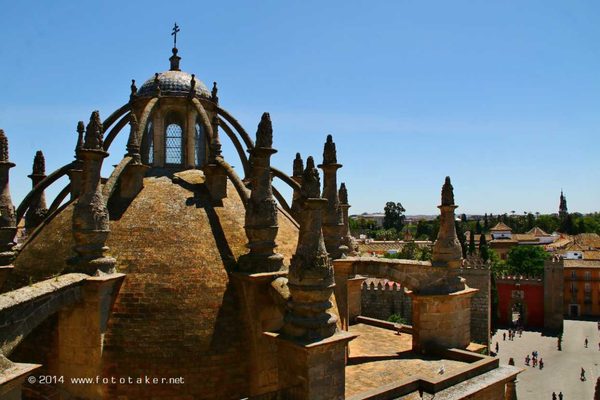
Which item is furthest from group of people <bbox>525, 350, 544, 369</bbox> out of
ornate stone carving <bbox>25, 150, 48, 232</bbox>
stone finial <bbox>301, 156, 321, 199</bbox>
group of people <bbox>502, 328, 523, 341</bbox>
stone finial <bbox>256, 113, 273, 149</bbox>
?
ornate stone carving <bbox>25, 150, 48, 232</bbox>

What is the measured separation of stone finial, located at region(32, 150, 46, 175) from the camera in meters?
14.7

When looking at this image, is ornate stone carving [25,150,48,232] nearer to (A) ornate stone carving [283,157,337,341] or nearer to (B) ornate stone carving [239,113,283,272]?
(B) ornate stone carving [239,113,283,272]

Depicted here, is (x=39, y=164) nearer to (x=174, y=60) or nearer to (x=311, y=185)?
(x=174, y=60)

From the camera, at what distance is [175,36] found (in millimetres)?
14102

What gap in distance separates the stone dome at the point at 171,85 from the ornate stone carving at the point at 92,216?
4258 millimetres

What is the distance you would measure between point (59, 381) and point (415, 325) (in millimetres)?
9702

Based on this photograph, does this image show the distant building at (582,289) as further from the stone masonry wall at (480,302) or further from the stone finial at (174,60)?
the stone finial at (174,60)

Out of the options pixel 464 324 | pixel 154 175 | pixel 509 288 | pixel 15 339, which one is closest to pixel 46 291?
pixel 15 339

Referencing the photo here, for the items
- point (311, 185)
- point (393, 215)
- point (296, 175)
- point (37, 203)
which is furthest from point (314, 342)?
point (393, 215)

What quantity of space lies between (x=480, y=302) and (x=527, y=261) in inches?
1210

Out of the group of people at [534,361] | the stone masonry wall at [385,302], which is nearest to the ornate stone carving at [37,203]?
the stone masonry wall at [385,302]

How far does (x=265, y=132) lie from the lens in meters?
9.88

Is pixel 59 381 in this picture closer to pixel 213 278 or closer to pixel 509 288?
pixel 213 278

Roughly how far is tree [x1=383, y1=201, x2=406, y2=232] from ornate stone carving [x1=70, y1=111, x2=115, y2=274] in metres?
131
